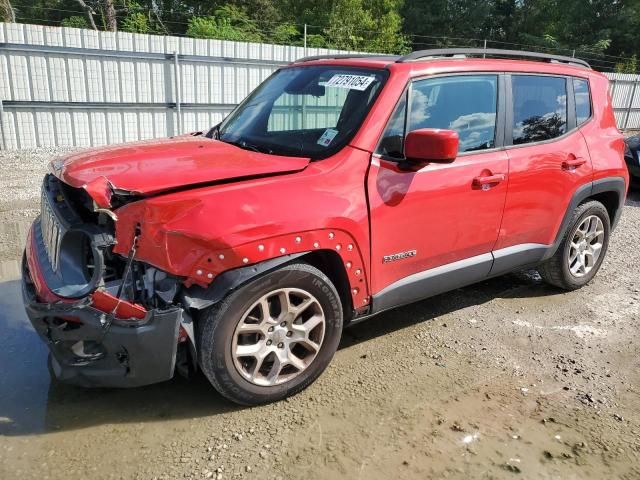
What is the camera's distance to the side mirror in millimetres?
2920

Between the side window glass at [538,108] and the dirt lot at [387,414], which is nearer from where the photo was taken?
the dirt lot at [387,414]

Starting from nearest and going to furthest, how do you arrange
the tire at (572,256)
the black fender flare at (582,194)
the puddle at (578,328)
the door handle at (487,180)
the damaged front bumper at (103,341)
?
1. the damaged front bumper at (103,341)
2. the door handle at (487,180)
3. the puddle at (578,328)
4. the black fender flare at (582,194)
5. the tire at (572,256)

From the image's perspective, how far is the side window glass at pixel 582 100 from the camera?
171 inches

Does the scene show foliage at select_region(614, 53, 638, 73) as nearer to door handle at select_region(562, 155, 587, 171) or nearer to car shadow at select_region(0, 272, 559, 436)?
door handle at select_region(562, 155, 587, 171)

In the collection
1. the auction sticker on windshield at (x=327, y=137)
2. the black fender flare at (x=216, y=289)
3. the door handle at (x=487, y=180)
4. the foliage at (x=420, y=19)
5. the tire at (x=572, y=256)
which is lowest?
the tire at (x=572, y=256)

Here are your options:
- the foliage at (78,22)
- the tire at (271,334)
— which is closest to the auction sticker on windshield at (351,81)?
the tire at (271,334)

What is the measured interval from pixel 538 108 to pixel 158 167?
112 inches

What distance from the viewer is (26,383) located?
3123 millimetres

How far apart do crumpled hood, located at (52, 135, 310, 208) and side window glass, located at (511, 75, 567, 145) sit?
1.78 meters

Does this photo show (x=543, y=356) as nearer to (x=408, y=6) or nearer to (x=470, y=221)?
(x=470, y=221)

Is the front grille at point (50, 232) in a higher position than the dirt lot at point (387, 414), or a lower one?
higher

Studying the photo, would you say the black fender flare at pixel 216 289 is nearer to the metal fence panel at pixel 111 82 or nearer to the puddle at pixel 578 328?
the puddle at pixel 578 328

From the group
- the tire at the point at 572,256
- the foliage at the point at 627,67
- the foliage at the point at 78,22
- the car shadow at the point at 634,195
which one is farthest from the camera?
the foliage at the point at 627,67

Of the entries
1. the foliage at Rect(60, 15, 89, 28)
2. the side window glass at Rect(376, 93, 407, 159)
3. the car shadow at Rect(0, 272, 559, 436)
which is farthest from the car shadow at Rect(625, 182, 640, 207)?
the foliage at Rect(60, 15, 89, 28)
